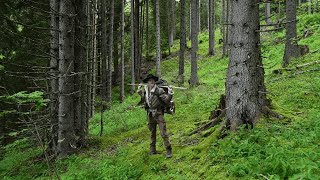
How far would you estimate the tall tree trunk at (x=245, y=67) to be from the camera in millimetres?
7633

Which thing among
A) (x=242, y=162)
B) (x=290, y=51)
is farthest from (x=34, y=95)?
(x=290, y=51)

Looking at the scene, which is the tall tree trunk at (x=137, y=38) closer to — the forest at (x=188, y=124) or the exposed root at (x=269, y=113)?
the forest at (x=188, y=124)

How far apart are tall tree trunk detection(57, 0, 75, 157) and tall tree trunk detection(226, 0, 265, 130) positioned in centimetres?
533

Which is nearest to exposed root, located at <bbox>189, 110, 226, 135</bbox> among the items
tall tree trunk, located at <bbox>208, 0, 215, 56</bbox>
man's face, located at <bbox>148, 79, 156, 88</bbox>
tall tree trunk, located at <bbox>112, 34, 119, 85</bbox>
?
man's face, located at <bbox>148, 79, 156, 88</bbox>

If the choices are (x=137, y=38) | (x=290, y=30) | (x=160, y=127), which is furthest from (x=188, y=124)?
(x=137, y=38)

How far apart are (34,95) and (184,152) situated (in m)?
3.83

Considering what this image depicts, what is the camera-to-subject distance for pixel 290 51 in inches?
619

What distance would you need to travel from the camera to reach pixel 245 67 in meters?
7.63

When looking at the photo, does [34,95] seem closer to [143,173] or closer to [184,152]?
[143,173]

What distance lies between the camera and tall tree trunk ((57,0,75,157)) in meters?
10.3

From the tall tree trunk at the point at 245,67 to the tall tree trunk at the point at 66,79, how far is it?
17.5 ft

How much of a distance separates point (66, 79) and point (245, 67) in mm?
5763

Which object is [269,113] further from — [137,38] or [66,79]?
[137,38]

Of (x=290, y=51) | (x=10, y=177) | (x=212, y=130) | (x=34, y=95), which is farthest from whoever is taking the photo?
(x=290, y=51)
